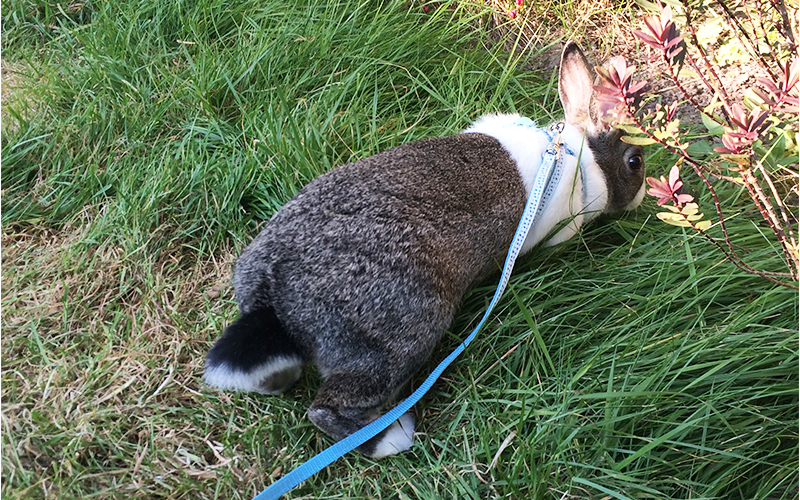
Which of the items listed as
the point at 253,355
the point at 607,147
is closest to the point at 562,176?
the point at 607,147

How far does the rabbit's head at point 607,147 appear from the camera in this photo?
2.53m

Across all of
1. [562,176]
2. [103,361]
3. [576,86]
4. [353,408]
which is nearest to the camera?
[353,408]

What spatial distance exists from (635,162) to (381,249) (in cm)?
124

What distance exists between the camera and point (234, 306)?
2420mm

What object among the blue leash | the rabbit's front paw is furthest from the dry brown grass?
the rabbit's front paw

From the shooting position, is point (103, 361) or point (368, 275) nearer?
point (368, 275)

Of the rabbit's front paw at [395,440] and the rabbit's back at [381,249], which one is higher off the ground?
the rabbit's back at [381,249]

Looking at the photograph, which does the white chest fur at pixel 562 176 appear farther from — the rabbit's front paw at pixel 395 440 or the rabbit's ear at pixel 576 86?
the rabbit's front paw at pixel 395 440

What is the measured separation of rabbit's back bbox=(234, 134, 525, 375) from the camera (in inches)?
77.9

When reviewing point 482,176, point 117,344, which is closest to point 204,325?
point 117,344

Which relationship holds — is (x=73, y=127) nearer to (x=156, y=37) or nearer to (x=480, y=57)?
(x=156, y=37)

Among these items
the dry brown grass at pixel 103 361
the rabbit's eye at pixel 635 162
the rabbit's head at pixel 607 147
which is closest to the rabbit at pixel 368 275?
the dry brown grass at pixel 103 361

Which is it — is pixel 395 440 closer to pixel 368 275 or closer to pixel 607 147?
pixel 368 275

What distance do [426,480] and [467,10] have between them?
251 cm
